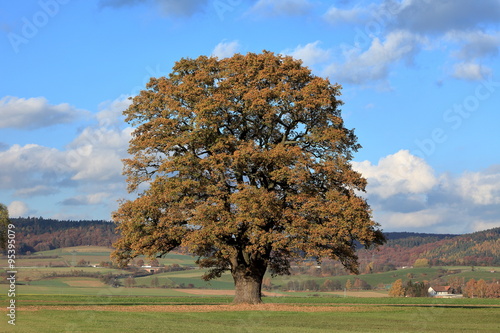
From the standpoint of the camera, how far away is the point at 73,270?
5128 inches

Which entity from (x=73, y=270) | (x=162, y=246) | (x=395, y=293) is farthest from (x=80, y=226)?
(x=162, y=246)

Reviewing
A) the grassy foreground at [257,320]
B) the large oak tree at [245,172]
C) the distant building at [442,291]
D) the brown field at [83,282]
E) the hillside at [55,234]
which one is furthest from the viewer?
the hillside at [55,234]

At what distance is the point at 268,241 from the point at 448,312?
13439 mm

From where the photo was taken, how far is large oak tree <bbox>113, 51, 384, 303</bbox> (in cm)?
4122

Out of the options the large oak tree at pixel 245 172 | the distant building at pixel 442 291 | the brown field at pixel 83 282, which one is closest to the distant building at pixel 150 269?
the brown field at pixel 83 282

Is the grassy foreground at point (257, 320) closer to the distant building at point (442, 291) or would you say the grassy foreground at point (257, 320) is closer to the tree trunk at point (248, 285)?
the tree trunk at point (248, 285)

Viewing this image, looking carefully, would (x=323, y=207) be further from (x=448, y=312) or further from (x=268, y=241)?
(x=448, y=312)

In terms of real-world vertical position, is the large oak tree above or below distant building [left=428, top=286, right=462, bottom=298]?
above

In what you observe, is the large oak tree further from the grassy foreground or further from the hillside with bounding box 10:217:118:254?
the hillside with bounding box 10:217:118:254

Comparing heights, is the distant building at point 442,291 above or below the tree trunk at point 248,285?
below

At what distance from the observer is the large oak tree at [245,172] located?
4122 centimetres

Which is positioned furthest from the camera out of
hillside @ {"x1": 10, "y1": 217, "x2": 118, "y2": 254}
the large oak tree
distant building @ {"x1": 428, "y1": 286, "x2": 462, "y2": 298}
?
hillside @ {"x1": 10, "y1": 217, "x2": 118, "y2": 254}

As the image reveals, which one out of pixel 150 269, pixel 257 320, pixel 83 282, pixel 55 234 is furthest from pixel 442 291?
pixel 257 320

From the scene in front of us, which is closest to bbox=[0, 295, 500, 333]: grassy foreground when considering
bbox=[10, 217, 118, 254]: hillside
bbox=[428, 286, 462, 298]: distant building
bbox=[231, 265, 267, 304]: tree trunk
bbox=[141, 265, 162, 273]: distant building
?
bbox=[231, 265, 267, 304]: tree trunk
